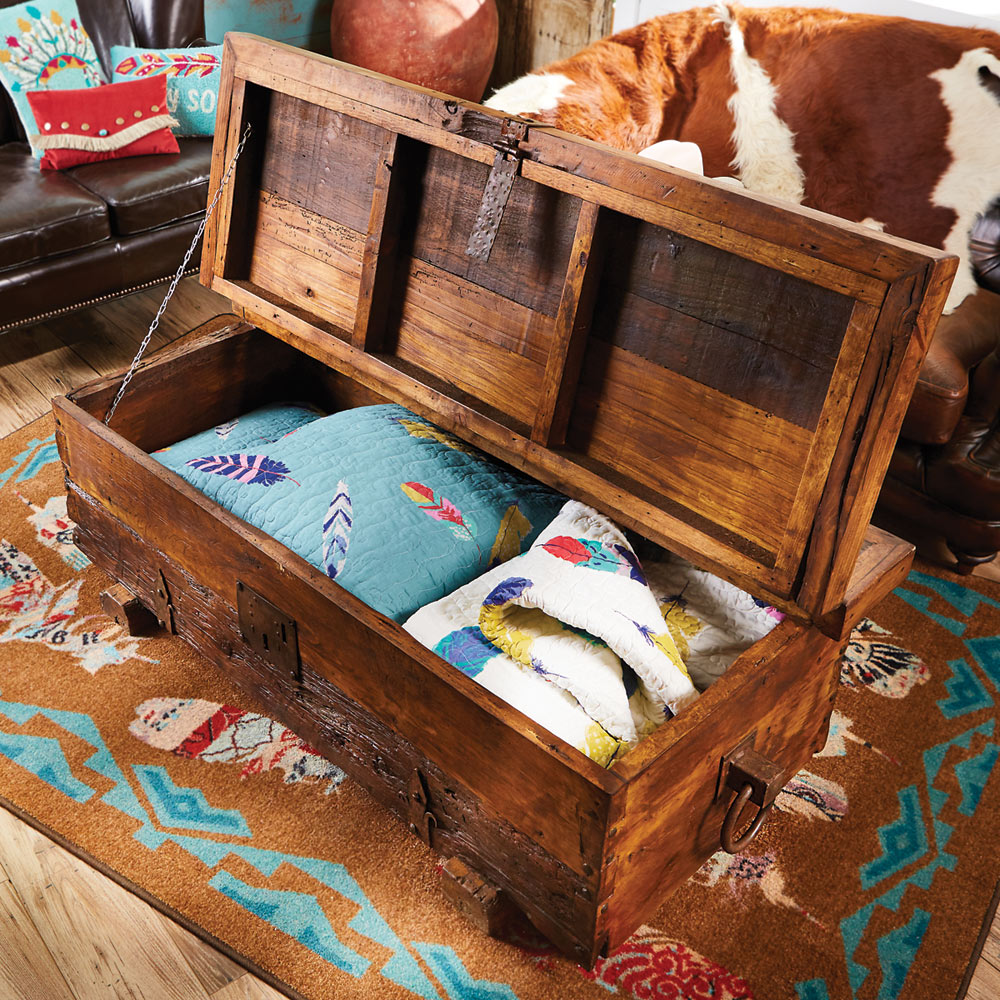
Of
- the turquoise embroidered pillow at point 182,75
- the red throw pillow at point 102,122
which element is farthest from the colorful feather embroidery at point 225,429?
the turquoise embroidered pillow at point 182,75

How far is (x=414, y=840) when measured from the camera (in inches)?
57.4

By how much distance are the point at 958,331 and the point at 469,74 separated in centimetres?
231

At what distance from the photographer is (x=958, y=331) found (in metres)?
2.03

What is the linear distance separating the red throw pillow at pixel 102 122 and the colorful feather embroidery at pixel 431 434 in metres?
1.53

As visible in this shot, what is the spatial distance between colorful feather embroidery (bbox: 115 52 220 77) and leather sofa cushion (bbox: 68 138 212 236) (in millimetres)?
284

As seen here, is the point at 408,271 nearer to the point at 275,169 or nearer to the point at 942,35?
the point at 275,169

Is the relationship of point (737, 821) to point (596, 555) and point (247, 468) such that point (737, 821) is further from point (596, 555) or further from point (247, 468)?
point (247, 468)

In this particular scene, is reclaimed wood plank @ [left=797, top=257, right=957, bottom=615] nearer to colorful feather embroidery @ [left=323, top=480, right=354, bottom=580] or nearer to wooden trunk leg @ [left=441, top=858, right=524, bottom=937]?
wooden trunk leg @ [left=441, top=858, right=524, bottom=937]

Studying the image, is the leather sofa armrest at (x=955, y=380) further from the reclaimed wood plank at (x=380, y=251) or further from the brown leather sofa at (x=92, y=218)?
the brown leather sofa at (x=92, y=218)

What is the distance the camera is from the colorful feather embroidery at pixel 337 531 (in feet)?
4.81

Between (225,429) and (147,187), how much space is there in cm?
113

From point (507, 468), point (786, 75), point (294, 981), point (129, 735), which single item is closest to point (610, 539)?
point (507, 468)

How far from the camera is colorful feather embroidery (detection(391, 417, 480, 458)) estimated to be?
5.65 ft

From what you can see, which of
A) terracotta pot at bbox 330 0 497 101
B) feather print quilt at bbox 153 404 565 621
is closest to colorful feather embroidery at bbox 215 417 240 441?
feather print quilt at bbox 153 404 565 621
